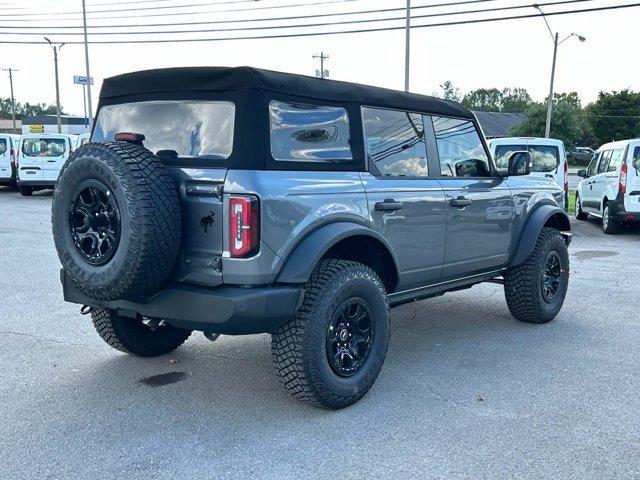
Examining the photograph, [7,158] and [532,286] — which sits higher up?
[7,158]

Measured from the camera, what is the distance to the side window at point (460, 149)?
5059 millimetres

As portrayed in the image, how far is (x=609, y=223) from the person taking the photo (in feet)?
40.7

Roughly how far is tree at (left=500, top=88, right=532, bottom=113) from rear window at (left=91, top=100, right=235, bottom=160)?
389ft

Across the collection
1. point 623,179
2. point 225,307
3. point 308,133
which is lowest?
point 225,307

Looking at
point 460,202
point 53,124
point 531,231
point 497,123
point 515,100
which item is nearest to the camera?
point 460,202

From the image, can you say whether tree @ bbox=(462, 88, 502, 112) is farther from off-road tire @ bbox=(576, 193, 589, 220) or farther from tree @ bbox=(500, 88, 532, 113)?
off-road tire @ bbox=(576, 193, 589, 220)

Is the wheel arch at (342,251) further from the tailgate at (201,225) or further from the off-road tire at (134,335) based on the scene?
the off-road tire at (134,335)

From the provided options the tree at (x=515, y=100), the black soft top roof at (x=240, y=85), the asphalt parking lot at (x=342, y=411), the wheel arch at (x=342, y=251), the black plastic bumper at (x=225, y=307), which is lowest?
the asphalt parking lot at (x=342, y=411)

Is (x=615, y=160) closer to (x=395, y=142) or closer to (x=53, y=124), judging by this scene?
(x=395, y=142)

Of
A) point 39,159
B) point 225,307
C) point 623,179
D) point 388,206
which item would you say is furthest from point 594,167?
point 39,159

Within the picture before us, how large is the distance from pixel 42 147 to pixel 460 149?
55.9 feet

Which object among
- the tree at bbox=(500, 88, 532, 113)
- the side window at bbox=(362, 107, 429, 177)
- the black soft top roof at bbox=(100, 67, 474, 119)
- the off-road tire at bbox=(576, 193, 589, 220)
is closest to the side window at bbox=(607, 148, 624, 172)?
the off-road tire at bbox=(576, 193, 589, 220)

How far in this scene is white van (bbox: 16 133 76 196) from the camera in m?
19.0

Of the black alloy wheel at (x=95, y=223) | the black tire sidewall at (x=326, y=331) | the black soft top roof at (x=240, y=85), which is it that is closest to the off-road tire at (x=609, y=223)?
the black soft top roof at (x=240, y=85)
